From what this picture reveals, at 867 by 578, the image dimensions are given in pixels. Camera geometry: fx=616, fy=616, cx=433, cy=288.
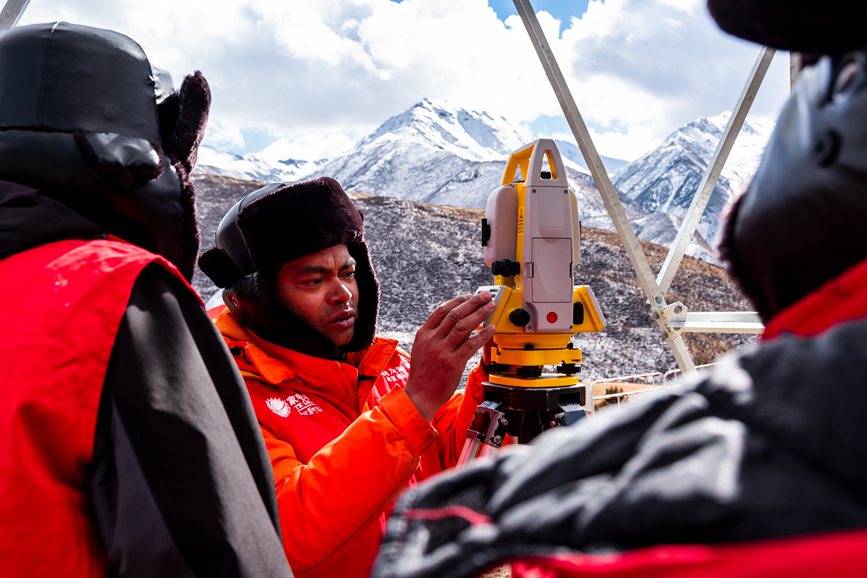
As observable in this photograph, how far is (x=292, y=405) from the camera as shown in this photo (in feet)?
4.19

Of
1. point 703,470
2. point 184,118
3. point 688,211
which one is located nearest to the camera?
point 703,470

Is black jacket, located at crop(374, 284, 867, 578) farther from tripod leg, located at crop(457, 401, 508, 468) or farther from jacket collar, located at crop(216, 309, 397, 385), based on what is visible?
tripod leg, located at crop(457, 401, 508, 468)

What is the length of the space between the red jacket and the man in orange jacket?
18.5 inches

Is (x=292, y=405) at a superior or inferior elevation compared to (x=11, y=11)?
inferior

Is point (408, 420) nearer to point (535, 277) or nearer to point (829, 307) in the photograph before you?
point (535, 277)

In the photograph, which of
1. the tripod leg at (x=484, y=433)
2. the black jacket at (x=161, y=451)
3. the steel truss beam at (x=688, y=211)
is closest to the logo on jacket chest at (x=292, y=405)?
the tripod leg at (x=484, y=433)

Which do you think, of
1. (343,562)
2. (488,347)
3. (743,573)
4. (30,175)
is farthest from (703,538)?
(488,347)

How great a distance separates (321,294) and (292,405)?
334 mm

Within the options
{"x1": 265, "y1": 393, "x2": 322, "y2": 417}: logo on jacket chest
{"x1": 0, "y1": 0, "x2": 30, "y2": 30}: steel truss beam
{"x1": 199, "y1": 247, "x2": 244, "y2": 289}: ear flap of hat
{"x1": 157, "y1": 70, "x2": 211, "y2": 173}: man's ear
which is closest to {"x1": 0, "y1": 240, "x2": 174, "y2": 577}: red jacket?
{"x1": 157, "y1": 70, "x2": 211, "y2": 173}: man's ear

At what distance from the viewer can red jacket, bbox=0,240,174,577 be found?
1.95ft

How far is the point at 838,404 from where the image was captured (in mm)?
243

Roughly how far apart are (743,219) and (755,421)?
14 centimetres

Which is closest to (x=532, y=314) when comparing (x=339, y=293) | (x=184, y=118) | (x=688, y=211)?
(x=339, y=293)

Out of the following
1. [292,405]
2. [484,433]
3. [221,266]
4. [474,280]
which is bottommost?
[474,280]
